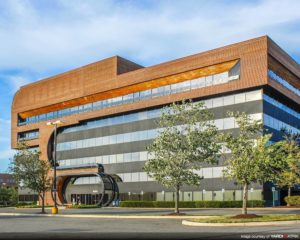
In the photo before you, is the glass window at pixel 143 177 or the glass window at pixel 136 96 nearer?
the glass window at pixel 143 177

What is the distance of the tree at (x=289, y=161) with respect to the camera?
112 ft

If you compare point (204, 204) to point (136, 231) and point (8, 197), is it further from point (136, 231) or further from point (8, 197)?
point (8, 197)

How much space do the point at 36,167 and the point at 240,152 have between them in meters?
29.4

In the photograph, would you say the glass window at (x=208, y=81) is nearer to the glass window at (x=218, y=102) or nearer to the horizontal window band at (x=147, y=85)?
the horizontal window band at (x=147, y=85)

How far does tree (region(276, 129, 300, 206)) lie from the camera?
112 ft

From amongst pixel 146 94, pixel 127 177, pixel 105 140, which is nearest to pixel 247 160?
pixel 146 94

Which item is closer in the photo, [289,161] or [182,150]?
[289,161]

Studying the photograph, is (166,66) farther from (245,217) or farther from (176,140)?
(245,217)

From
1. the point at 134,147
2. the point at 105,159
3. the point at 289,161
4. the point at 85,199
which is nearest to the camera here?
the point at 289,161

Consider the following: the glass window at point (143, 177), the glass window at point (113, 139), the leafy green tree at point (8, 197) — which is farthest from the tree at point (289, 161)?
the leafy green tree at point (8, 197)

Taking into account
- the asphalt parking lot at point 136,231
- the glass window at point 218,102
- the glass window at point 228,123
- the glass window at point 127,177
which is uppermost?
the glass window at point 218,102

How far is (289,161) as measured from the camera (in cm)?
3353

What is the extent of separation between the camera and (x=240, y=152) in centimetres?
3045

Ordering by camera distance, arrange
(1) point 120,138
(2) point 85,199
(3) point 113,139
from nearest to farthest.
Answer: (1) point 120,138, (3) point 113,139, (2) point 85,199
